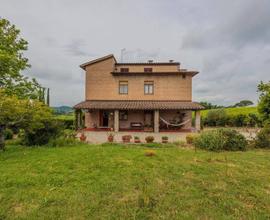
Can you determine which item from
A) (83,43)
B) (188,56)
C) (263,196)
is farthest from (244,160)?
(83,43)

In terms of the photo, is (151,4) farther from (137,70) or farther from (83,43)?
(83,43)

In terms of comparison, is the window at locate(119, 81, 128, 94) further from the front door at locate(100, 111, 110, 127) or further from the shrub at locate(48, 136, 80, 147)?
the shrub at locate(48, 136, 80, 147)

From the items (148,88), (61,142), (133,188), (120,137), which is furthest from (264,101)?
(61,142)

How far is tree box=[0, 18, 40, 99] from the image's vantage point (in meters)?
11.9

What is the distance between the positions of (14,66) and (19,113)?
260 inches

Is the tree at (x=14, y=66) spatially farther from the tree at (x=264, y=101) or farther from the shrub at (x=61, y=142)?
the tree at (x=264, y=101)

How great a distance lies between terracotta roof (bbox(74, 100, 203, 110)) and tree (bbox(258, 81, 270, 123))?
6372 millimetres

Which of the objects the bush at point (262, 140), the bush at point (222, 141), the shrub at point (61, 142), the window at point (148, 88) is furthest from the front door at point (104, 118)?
the bush at point (262, 140)

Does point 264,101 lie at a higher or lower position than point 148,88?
lower

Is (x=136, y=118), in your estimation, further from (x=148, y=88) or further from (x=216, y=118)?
(x=216, y=118)

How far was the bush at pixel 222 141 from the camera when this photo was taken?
864 cm

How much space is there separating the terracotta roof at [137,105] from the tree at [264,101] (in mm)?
6372

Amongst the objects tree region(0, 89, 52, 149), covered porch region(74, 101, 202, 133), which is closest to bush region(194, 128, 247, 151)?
covered porch region(74, 101, 202, 133)

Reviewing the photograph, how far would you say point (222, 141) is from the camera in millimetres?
8680
